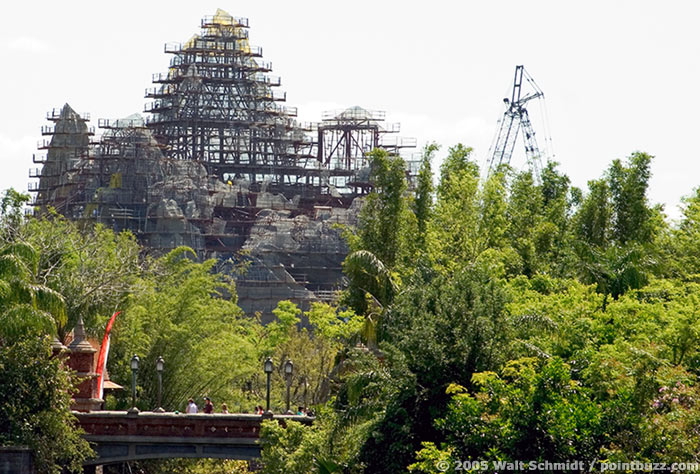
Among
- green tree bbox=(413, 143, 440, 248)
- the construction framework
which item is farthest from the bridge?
the construction framework

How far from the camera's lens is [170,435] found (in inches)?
2084

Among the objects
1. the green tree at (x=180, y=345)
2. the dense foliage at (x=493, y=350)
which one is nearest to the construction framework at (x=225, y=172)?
the green tree at (x=180, y=345)

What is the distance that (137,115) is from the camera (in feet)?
430

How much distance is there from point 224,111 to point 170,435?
82.2m

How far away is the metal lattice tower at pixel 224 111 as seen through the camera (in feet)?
435

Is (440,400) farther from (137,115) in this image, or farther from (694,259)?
(137,115)

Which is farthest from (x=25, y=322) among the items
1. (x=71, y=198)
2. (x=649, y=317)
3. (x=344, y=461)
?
(x=71, y=198)

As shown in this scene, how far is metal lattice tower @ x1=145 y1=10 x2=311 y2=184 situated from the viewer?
132500 mm

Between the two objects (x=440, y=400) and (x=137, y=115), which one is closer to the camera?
(x=440, y=400)

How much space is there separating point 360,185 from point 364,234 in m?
78.3

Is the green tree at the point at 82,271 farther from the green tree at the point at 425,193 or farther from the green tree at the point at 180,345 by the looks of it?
the green tree at the point at 425,193

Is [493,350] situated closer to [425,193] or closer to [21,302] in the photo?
[21,302]

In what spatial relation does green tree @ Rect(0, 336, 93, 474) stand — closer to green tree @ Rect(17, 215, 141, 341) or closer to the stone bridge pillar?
the stone bridge pillar

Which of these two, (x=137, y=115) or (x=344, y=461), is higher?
(x=137, y=115)
